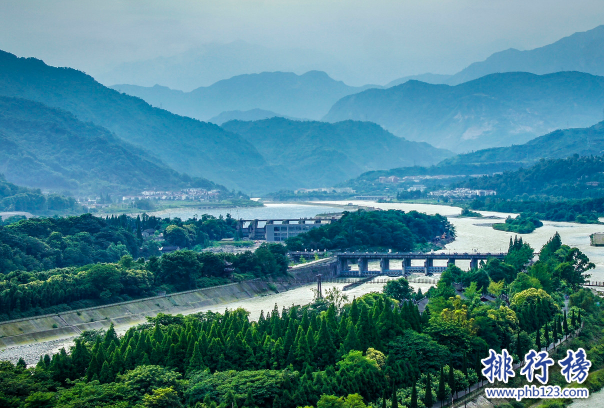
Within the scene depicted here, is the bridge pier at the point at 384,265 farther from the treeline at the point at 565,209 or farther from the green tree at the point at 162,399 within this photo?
the green tree at the point at 162,399

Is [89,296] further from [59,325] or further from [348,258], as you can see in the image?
[348,258]

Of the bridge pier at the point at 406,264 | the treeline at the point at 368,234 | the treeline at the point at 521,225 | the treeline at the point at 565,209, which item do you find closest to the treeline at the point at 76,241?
the treeline at the point at 368,234

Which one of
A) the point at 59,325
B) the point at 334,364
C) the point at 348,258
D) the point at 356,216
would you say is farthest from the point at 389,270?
the point at 334,364

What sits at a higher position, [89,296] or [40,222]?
[40,222]

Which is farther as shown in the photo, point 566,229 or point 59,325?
point 566,229

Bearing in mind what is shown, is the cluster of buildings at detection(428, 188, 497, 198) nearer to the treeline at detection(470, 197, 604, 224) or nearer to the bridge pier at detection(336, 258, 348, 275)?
the treeline at detection(470, 197, 604, 224)
